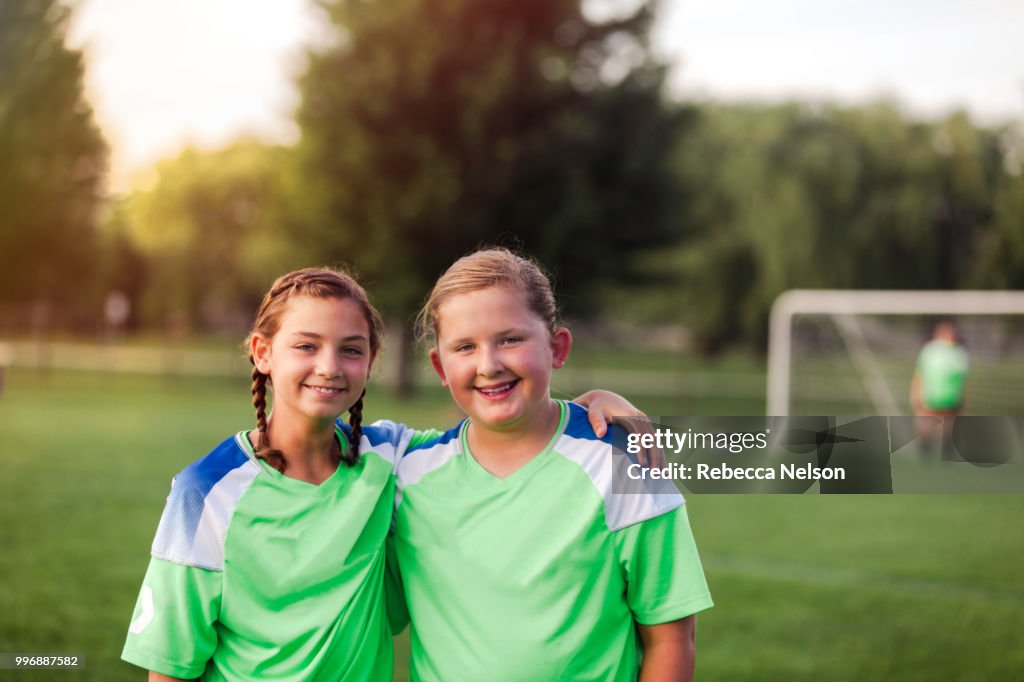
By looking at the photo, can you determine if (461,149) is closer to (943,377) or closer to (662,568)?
(943,377)

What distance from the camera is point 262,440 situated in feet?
7.19

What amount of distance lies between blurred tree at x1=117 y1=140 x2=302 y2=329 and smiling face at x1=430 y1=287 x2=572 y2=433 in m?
30.5

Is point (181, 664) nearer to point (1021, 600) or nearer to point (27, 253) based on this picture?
point (1021, 600)

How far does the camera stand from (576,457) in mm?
2104

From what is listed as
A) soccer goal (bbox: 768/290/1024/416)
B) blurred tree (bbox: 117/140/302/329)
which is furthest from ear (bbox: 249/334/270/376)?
blurred tree (bbox: 117/140/302/329)

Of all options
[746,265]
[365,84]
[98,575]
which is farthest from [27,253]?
[98,575]

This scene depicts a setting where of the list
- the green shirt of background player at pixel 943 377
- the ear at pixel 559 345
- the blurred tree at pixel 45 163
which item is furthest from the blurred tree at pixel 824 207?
the ear at pixel 559 345

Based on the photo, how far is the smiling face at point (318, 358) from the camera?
2.16 m

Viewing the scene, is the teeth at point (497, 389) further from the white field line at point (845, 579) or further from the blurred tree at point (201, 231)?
the blurred tree at point (201, 231)

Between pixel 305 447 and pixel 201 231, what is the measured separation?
1531 inches

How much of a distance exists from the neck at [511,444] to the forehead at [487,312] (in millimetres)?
206

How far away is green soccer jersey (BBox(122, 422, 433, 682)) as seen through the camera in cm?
203

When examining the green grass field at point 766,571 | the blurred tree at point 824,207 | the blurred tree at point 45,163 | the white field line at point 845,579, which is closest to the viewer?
the green grass field at point 766,571

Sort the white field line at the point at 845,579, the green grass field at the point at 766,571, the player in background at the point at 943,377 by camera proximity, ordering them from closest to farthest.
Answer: the green grass field at the point at 766,571, the white field line at the point at 845,579, the player in background at the point at 943,377
